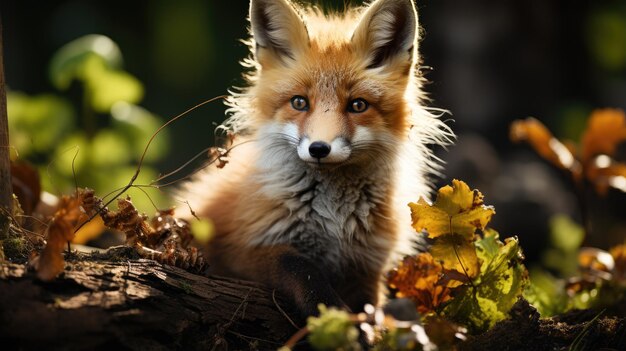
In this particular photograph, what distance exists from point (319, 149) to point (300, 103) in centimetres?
36

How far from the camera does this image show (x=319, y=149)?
2734mm

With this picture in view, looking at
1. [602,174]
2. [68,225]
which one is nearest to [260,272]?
[68,225]

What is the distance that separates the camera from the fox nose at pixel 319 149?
2.73 m

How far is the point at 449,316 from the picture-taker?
2.83m

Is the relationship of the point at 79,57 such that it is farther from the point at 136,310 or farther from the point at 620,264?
the point at 620,264

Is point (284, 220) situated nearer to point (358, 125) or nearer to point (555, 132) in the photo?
point (358, 125)

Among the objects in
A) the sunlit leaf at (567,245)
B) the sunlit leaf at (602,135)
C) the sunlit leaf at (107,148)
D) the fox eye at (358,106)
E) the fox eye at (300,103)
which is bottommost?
the sunlit leaf at (567,245)

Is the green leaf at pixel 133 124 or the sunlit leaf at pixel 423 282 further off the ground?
the green leaf at pixel 133 124

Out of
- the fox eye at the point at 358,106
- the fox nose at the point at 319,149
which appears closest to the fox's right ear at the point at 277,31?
the fox eye at the point at 358,106

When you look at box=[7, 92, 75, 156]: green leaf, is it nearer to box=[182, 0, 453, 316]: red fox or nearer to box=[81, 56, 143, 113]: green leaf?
box=[81, 56, 143, 113]: green leaf

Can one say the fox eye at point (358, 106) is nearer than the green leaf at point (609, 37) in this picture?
Yes

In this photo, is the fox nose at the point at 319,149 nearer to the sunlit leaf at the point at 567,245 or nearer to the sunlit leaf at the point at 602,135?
the sunlit leaf at the point at 602,135

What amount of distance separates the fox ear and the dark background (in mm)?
2978

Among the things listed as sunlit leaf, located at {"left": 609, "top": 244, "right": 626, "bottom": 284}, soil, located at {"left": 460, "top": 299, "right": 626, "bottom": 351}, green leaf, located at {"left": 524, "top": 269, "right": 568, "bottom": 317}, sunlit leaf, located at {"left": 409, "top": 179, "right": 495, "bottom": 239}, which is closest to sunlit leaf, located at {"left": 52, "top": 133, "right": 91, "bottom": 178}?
sunlit leaf, located at {"left": 409, "top": 179, "right": 495, "bottom": 239}
